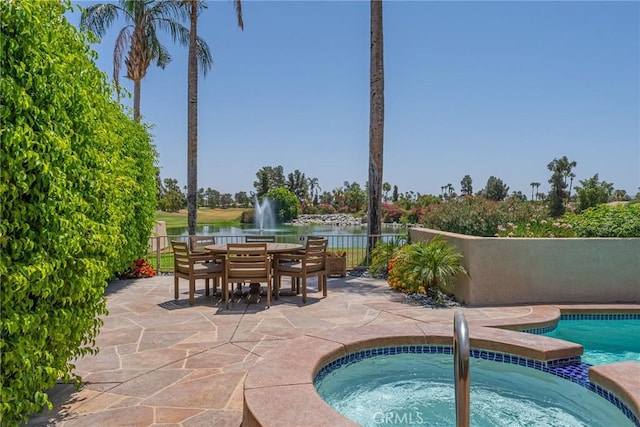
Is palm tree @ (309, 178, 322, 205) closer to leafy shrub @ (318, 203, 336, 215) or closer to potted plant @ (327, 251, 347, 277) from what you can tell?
leafy shrub @ (318, 203, 336, 215)

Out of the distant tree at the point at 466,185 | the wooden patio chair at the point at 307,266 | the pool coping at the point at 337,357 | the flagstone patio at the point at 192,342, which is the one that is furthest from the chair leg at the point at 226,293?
the distant tree at the point at 466,185

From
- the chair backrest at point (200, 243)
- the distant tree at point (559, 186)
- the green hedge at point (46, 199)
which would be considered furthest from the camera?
the distant tree at point (559, 186)

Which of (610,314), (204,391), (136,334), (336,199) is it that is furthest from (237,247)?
(336,199)

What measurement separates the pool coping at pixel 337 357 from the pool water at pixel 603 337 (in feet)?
1.26

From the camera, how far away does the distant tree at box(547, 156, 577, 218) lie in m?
42.1

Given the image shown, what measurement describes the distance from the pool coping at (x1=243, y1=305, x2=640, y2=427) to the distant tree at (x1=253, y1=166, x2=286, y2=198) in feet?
161

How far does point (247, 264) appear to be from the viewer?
18.2 feet

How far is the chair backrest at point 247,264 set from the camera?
5527 mm

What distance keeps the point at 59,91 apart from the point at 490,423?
3.61 meters

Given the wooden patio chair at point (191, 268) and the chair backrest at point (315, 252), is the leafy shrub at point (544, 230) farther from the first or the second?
the wooden patio chair at point (191, 268)

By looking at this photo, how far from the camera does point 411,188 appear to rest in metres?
79.7

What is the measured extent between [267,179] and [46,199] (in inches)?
2114

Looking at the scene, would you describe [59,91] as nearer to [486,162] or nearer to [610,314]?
[610,314]

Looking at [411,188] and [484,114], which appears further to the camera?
[411,188]
